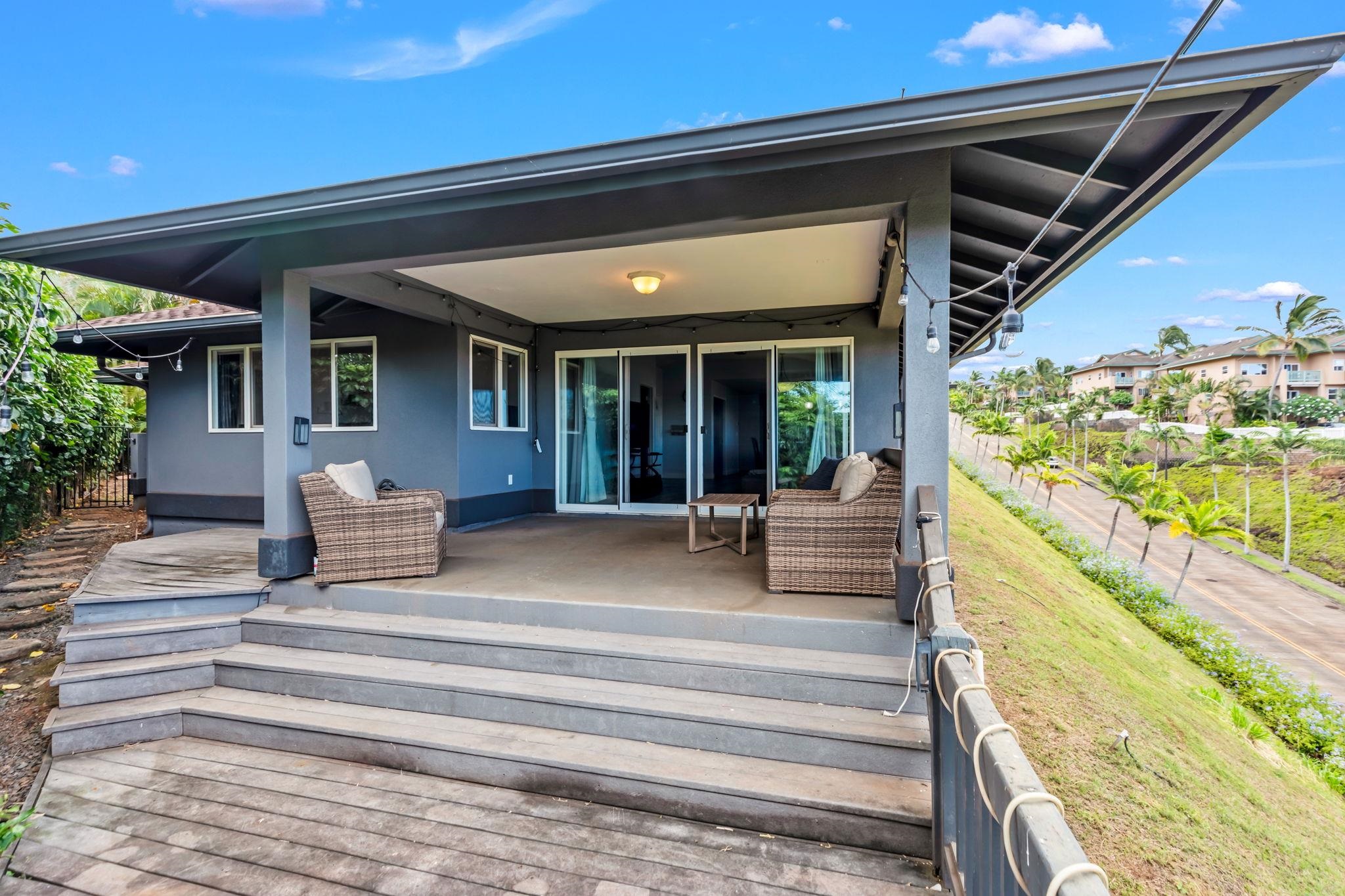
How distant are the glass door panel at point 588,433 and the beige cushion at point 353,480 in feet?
9.11

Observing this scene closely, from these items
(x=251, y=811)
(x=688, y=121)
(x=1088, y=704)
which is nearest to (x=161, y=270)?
(x=251, y=811)

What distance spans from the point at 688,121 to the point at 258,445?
28883 mm

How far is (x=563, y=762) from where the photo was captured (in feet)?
8.38

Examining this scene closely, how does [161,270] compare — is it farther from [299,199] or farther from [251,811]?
[251,811]

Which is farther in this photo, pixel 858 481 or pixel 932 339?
pixel 858 481

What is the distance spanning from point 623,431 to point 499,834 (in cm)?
527

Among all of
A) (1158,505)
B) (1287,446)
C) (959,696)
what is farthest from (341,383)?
(1287,446)

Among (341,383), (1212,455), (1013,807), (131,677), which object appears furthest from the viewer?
(1212,455)

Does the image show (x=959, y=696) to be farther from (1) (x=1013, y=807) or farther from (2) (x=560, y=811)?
(2) (x=560, y=811)

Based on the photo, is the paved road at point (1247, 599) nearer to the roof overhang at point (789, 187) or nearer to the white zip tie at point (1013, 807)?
the roof overhang at point (789, 187)

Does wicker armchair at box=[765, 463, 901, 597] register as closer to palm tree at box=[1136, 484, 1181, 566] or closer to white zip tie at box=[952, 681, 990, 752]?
white zip tie at box=[952, 681, 990, 752]

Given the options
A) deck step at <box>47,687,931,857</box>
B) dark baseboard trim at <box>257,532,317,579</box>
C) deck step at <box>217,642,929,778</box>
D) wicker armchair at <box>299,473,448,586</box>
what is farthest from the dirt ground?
wicker armchair at <box>299,473,448,586</box>

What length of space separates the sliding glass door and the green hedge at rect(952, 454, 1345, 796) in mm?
8441

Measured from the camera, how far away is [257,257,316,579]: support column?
3.95 m
